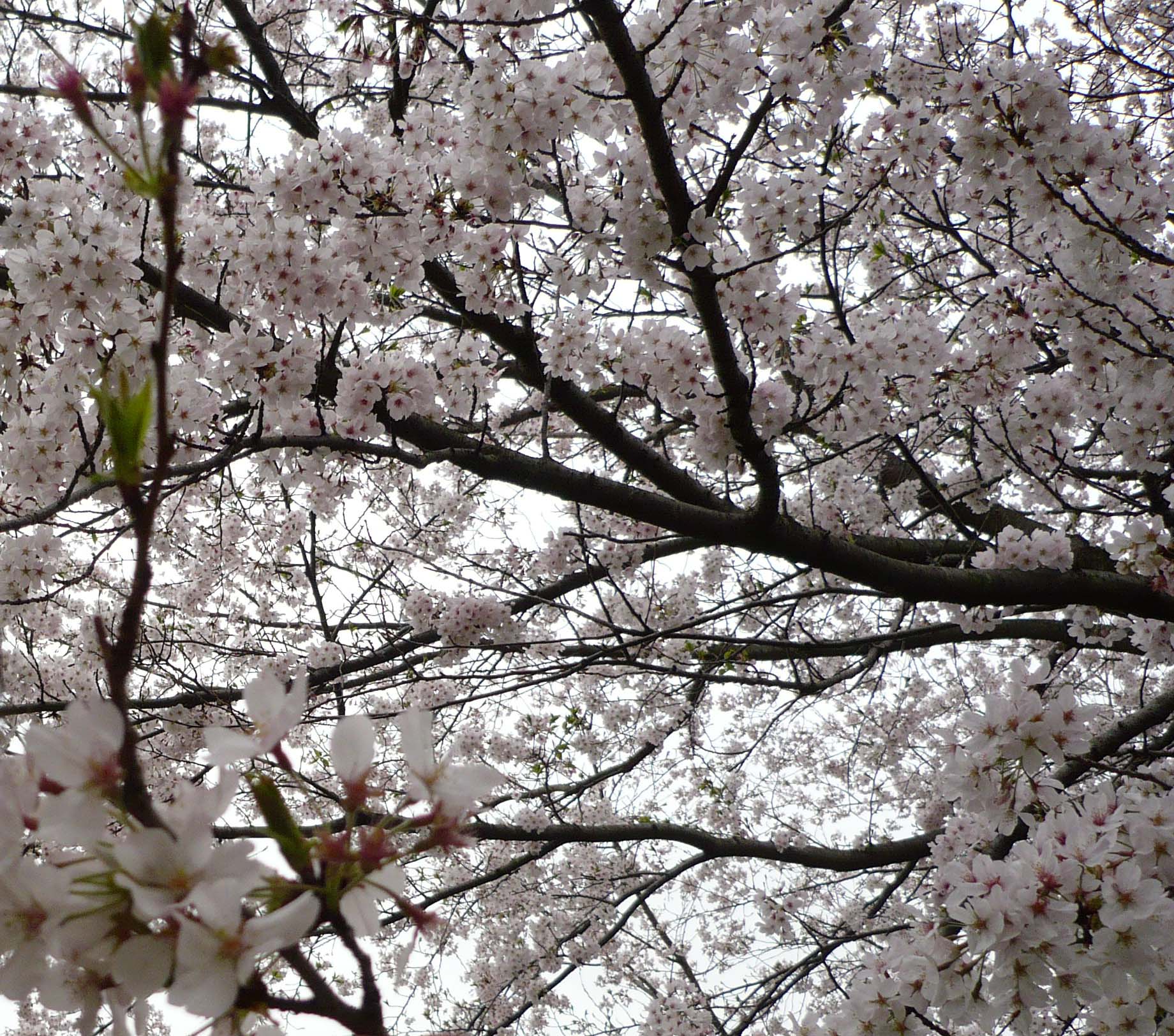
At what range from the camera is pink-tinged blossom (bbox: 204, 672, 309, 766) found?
82 cm

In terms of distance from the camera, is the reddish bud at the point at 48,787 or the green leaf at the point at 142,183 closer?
the green leaf at the point at 142,183

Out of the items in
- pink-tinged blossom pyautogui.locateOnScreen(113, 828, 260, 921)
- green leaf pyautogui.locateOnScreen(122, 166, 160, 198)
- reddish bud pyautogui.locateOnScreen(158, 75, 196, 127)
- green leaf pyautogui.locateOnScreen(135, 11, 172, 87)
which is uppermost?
green leaf pyautogui.locateOnScreen(135, 11, 172, 87)

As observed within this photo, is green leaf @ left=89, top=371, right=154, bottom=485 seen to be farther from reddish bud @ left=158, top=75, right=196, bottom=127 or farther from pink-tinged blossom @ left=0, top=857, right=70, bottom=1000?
pink-tinged blossom @ left=0, top=857, right=70, bottom=1000

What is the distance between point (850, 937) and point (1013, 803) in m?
1.74

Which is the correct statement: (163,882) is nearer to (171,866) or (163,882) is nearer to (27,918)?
(171,866)

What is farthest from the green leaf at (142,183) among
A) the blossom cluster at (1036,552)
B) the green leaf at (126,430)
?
the blossom cluster at (1036,552)

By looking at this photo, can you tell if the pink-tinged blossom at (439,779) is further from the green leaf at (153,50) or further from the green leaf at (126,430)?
the green leaf at (153,50)

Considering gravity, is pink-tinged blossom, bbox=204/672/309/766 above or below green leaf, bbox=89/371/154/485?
below

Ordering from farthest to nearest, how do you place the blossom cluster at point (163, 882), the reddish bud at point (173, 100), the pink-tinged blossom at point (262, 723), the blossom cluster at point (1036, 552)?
1. the blossom cluster at point (1036, 552)
2. the pink-tinged blossom at point (262, 723)
3. the blossom cluster at point (163, 882)
4. the reddish bud at point (173, 100)

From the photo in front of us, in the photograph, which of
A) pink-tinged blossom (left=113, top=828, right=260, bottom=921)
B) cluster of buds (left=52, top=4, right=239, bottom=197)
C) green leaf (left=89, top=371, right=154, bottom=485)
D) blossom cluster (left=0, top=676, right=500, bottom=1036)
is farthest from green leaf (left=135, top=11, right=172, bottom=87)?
pink-tinged blossom (left=113, top=828, right=260, bottom=921)

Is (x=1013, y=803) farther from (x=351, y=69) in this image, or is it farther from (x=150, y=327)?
(x=351, y=69)

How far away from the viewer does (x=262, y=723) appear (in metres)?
0.85

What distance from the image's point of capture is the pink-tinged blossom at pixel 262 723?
82 centimetres

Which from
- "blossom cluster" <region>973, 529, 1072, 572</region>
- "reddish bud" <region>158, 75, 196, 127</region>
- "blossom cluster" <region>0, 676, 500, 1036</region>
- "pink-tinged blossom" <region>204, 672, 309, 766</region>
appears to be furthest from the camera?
"blossom cluster" <region>973, 529, 1072, 572</region>
